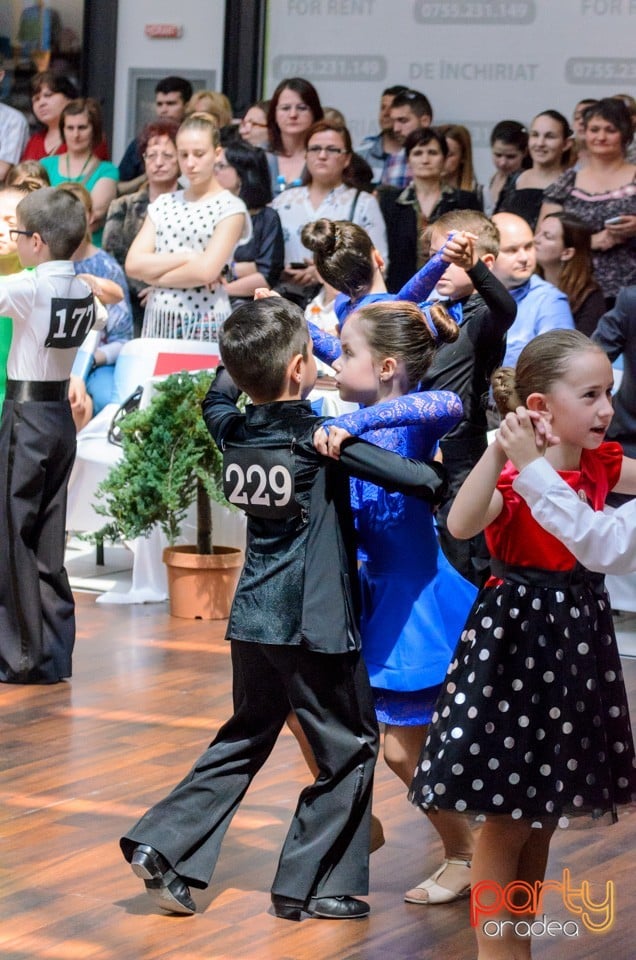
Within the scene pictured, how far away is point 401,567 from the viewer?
326 cm

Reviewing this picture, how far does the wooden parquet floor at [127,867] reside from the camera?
3.08 metres

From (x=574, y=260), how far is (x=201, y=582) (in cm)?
213

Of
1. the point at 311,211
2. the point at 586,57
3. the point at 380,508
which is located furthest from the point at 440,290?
the point at 586,57

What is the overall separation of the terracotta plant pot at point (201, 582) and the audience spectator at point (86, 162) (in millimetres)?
2913

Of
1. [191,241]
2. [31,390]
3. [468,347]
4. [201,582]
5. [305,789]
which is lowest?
[201,582]

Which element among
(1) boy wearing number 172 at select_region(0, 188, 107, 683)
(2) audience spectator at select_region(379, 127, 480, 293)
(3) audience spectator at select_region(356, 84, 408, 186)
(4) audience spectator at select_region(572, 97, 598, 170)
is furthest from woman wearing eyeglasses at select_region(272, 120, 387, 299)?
(1) boy wearing number 172 at select_region(0, 188, 107, 683)

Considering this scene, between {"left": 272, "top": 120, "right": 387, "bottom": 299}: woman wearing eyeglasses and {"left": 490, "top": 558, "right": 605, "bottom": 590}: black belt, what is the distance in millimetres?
4295

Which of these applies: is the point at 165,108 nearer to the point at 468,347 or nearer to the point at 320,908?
the point at 468,347

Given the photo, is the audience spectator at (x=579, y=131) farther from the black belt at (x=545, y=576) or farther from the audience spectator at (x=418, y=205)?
the black belt at (x=545, y=576)

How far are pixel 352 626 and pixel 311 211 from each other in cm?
443

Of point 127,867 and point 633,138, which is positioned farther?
point 633,138

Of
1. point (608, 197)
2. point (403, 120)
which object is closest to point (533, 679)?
point (608, 197)

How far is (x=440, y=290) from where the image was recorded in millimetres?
4406

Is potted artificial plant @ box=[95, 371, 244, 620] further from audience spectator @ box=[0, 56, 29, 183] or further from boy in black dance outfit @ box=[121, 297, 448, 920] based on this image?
audience spectator @ box=[0, 56, 29, 183]
